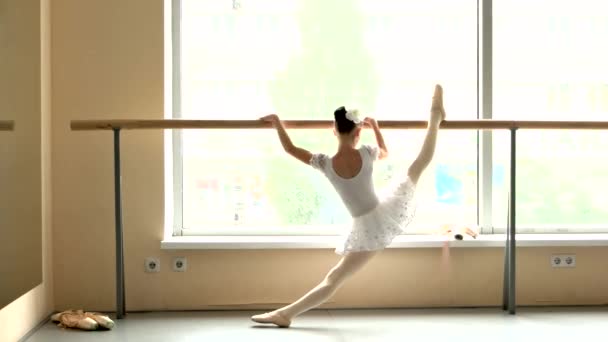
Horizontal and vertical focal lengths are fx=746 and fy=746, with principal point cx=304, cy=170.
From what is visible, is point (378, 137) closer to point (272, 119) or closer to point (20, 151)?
point (272, 119)

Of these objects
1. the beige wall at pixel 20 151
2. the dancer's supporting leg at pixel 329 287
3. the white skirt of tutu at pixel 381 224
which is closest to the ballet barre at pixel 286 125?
the beige wall at pixel 20 151

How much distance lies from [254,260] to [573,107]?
2106mm

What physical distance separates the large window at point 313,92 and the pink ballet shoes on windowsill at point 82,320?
76cm

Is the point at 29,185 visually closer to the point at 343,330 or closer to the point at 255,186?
the point at 255,186

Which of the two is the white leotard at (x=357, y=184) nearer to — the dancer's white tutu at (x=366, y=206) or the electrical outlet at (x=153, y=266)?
the dancer's white tutu at (x=366, y=206)

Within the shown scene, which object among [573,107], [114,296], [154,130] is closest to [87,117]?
[154,130]

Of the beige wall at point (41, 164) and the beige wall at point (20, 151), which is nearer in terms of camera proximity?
the beige wall at point (20, 151)

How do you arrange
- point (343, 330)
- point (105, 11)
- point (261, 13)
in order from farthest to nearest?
point (261, 13)
point (105, 11)
point (343, 330)

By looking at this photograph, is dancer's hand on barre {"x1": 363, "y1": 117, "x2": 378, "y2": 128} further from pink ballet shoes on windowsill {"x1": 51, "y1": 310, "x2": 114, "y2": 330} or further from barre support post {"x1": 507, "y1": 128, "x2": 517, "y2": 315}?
pink ballet shoes on windowsill {"x1": 51, "y1": 310, "x2": 114, "y2": 330}

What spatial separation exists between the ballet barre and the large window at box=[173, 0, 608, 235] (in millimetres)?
454

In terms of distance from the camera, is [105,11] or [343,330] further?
[105,11]

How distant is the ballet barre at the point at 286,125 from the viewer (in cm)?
373

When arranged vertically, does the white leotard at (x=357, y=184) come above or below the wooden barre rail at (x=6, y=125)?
below

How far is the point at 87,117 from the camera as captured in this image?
4051 millimetres
